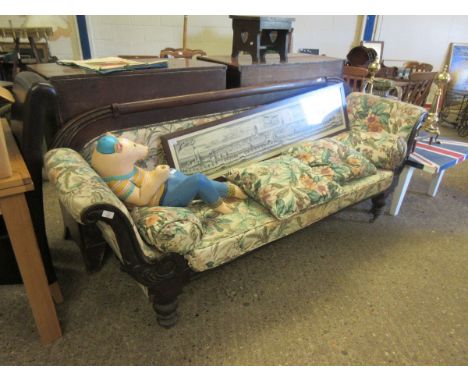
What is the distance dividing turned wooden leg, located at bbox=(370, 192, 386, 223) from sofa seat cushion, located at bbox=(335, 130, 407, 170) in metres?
0.18

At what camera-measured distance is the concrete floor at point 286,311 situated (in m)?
1.26

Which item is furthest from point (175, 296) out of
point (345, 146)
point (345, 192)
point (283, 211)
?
point (345, 146)

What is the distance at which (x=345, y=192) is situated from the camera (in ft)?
5.55

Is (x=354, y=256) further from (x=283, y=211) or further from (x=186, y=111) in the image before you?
(x=186, y=111)

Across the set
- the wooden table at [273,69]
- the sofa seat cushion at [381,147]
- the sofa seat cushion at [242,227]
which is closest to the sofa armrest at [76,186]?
the sofa seat cushion at [242,227]

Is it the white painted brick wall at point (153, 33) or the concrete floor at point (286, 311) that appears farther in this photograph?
the white painted brick wall at point (153, 33)

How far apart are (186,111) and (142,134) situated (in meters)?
0.26

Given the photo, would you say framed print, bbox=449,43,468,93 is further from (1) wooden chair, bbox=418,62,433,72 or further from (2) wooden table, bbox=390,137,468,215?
(2) wooden table, bbox=390,137,468,215

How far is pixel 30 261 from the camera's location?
44.2 inches

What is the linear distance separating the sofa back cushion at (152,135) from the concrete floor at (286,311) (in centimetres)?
58

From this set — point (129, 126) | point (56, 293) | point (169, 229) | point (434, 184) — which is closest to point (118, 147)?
point (129, 126)

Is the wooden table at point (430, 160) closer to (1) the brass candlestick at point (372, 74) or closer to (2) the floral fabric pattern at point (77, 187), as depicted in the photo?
(1) the brass candlestick at point (372, 74)

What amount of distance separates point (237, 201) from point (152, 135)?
1.62 feet

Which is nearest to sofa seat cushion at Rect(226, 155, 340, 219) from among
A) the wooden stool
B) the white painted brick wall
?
the wooden stool
